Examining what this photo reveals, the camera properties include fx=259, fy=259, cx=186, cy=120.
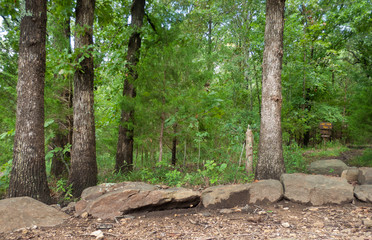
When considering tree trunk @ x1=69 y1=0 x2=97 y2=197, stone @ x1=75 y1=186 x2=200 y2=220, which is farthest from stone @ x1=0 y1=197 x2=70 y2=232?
tree trunk @ x1=69 y1=0 x2=97 y2=197

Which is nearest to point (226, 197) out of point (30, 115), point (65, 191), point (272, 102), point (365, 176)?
point (272, 102)

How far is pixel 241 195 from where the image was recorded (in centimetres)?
457

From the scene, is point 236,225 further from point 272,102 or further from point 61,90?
point 61,90

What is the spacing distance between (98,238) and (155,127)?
12.7 feet

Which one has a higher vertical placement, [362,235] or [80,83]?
[80,83]

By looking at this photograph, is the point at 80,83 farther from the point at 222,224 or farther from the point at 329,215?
the point at 329,215

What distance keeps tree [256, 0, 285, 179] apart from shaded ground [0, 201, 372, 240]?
3.96 feet

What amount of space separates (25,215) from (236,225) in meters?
3.14

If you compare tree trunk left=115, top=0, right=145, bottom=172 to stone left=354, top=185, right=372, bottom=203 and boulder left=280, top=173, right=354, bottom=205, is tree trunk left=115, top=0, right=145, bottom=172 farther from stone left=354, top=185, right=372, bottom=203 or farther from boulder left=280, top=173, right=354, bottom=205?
stone left=354, top=185, right=372, bottom=203

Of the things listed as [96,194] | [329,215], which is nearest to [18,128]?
[96,194]

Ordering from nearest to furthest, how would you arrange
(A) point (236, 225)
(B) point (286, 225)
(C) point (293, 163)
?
(B) point (286, 225) < (A) point (236, 225) < (C) point (293, 163)

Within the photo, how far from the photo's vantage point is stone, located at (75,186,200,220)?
13.9 feet

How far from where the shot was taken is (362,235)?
3029 mm

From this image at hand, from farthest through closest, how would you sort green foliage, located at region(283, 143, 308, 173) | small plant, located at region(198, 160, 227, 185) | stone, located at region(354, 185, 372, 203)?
green foliage, located at region(283, 143, 308, 173) < small plant, located at region(198, 160, 227, 185) < stone, located at region(354, 185, 372, 203)
